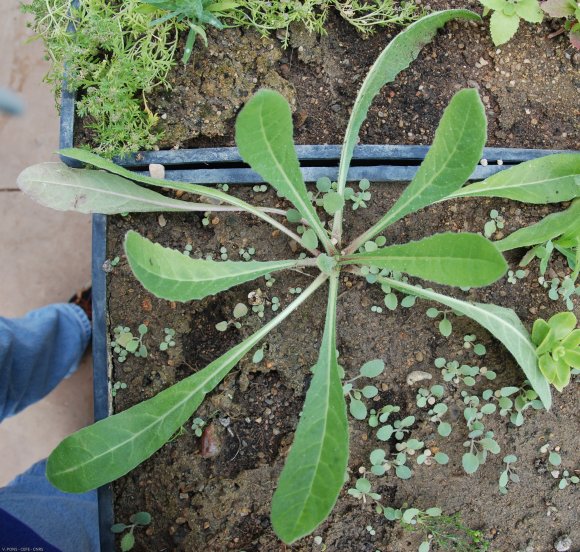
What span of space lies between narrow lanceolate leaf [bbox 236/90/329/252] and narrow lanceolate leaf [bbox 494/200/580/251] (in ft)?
1.31

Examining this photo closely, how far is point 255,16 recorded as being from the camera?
4.17 feet

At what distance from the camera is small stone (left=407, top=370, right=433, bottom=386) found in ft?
4.22

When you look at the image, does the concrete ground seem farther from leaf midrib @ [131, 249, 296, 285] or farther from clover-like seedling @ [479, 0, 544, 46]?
clover-like seedling @ [479, 0, 544, 46]

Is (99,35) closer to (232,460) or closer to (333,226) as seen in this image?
(333,226)

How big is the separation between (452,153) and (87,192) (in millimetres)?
723

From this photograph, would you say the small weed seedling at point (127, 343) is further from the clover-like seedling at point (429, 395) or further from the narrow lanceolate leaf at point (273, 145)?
the clover-like seedling at point (429, 395)

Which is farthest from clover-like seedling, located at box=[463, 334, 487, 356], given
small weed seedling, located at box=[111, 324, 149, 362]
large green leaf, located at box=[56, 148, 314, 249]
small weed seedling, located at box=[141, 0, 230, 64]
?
small weed seedling, located at box=[141, 0, 230, 64]

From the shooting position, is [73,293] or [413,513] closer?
[413,513]

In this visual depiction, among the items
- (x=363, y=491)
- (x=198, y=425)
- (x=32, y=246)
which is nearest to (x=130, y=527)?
(x=198, y=425)

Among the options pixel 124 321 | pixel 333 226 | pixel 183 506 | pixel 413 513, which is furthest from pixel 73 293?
pixel 413 513

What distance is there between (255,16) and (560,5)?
0.68m

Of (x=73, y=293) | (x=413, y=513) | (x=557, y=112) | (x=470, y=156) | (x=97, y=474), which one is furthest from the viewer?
(x=73, y=293)

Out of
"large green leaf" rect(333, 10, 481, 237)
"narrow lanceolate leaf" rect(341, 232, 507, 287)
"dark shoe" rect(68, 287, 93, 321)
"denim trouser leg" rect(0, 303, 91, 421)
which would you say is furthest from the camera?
"dark shoe" rect(68, 287, 93, 321)

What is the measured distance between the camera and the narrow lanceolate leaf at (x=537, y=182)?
1.23 metres
